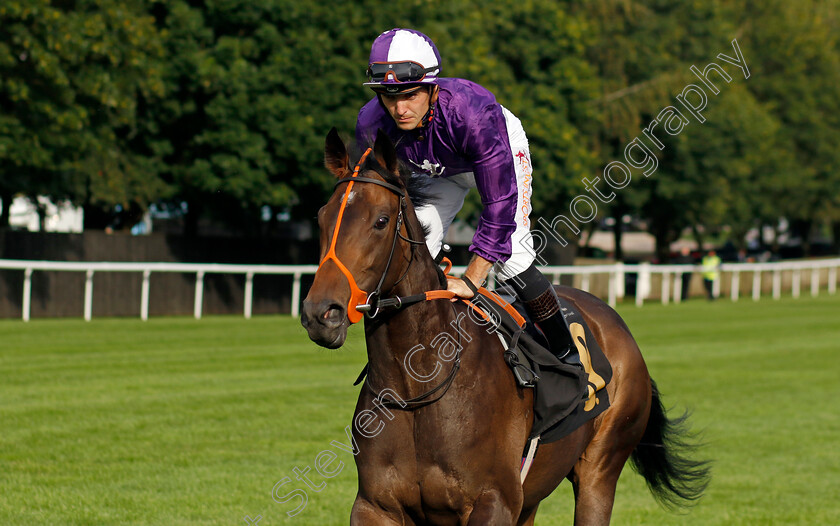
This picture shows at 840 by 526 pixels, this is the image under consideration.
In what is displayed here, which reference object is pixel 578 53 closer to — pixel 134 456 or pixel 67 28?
pixel 67 28

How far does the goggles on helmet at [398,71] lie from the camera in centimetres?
361

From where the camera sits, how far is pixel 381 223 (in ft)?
11.0

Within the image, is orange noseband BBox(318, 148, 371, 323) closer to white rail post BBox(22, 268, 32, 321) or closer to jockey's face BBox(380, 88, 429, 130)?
jockey's face BBox(380, 88, 429, 130)

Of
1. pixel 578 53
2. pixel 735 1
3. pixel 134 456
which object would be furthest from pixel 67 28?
pixel 735 1

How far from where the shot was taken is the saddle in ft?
13.0

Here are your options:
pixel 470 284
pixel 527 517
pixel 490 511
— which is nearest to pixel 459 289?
pixel 470 284

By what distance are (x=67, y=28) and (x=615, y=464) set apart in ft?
39.7

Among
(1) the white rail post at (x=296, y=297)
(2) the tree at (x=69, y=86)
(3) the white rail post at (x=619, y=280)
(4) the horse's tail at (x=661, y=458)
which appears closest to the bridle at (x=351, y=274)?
(4) the horse's tail at (x=661, y=458)

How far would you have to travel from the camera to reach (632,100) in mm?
29297

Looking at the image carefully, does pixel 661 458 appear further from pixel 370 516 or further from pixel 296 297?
pixel 296 297

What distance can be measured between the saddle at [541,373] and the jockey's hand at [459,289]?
10 centimetres

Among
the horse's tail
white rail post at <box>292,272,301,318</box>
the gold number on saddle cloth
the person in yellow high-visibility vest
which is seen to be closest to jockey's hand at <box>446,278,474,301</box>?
the gold number on saddle cloth

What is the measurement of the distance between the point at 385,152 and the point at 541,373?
1135mm

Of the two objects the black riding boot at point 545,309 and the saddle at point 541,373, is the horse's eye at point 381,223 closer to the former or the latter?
the saddle at point 541,373
